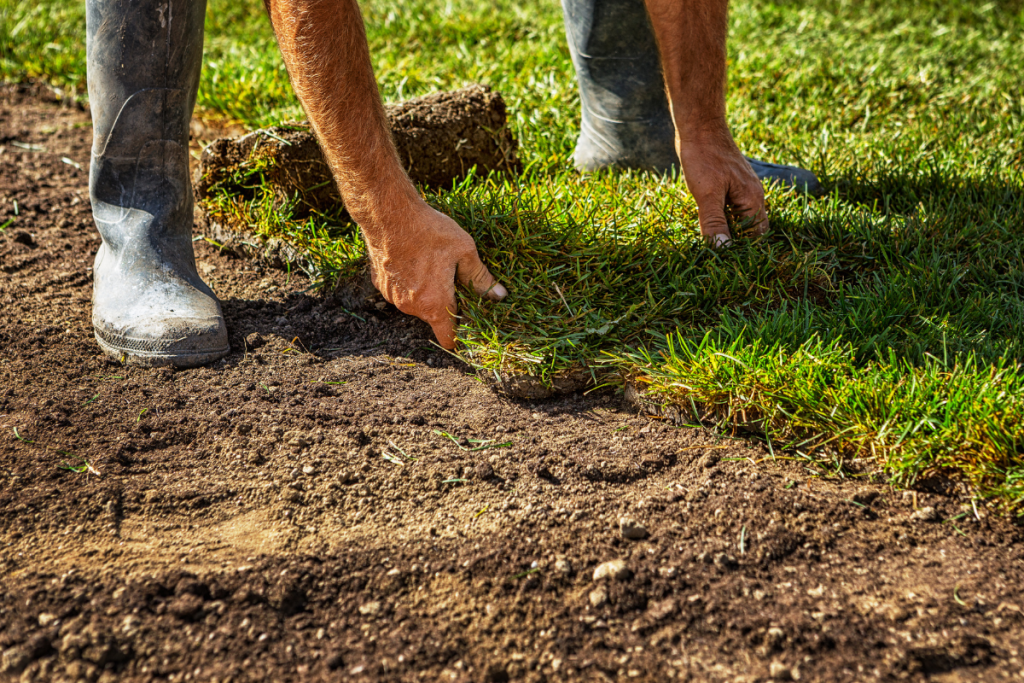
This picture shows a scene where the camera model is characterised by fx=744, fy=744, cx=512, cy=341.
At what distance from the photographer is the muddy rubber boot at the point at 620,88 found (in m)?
2.96

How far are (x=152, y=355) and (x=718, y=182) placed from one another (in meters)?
1.79

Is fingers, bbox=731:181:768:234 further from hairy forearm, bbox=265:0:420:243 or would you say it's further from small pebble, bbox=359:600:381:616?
small pebble, bbox=359:600:381:616

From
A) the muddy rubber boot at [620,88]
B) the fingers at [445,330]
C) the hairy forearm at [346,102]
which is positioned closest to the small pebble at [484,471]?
the fingers at [445,330]

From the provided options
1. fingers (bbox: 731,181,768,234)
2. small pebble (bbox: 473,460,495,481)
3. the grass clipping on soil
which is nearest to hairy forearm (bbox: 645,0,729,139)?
fingers (bbox: 731,181,768,234)

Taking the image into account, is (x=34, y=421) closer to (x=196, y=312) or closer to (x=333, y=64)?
(x=196, y=312)

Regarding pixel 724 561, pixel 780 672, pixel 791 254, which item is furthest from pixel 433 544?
pixel 791 254

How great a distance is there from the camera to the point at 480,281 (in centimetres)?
219

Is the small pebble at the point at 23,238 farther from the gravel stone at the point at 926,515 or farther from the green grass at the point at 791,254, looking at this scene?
the gravel stone at the point at 926,515

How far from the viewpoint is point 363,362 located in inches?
88.4

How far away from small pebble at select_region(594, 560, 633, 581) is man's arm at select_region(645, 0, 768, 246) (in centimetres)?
121

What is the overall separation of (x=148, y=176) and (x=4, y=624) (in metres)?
1.46

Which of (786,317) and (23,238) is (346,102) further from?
(23,238)

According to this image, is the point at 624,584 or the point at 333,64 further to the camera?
the point at 333,64

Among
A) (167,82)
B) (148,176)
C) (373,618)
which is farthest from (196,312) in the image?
(373,618)
